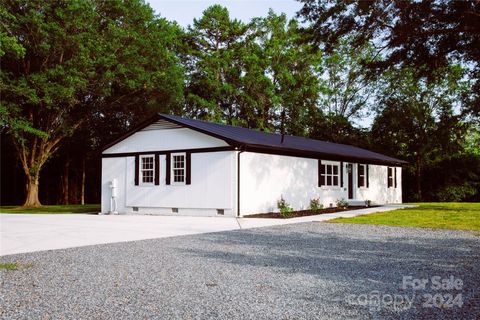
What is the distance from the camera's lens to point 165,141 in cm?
1894

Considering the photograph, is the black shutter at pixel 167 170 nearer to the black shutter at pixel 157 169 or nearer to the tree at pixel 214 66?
the black shutter at pixel 157 169

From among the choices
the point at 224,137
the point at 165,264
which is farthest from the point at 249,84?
the point at 165,264

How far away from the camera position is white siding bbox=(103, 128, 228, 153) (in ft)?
58.3

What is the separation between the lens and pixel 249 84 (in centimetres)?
3897

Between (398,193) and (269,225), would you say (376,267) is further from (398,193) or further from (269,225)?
(398,193)

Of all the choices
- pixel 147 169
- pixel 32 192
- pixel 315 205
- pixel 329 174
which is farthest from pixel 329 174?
pixel 32 192

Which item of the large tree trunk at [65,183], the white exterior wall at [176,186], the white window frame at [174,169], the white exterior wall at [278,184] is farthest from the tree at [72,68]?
the white exterior wall at [278,184]

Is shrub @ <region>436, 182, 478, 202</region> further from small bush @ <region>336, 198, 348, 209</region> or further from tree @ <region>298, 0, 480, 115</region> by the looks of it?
tree @ <region>298, 0, 480, 115</region>

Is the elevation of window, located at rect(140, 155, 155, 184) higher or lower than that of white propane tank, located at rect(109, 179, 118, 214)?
higher

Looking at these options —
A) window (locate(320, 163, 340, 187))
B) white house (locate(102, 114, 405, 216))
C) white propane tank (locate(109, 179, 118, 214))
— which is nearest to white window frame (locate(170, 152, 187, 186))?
white house (locate(102, 114, 405, 216))

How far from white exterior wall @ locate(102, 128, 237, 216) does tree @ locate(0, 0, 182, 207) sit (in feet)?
22.5

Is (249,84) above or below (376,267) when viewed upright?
above

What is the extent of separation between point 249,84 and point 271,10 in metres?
9.50

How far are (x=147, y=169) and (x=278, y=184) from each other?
18.7 ft
